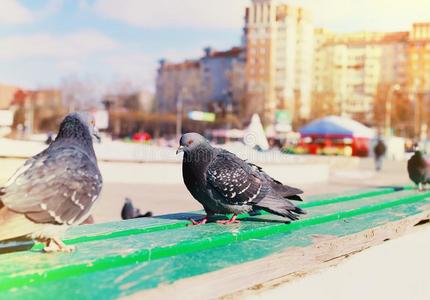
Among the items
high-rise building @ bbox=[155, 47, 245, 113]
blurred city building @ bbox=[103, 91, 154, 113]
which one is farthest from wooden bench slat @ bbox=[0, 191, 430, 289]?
high-rise building @ bbox=[155, 47, 245, 113]

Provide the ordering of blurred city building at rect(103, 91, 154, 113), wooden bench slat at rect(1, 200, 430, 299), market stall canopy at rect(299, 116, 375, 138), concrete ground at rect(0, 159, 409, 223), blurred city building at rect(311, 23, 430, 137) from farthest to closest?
blurred city building at rect(103, 91, 154, 113), blurred city building at rect(311, 23, 430, 137), market stall canopy at rect(299, 116, 375, 138), concrete ground at rect(0, 159, 409, 223), wooden bench slat at rect(1, 200, 430, 299)

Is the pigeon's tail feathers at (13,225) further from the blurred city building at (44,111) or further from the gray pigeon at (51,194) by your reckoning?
the blurred city building at (44,111)

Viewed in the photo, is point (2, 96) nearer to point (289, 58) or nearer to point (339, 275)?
point (339, 275)

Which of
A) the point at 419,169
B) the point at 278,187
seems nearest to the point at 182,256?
the point at 278,187

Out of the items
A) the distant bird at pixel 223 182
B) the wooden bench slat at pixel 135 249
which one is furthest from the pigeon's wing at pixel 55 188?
the distant bird at pixel 223 182

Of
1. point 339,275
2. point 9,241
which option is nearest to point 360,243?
point 339,275

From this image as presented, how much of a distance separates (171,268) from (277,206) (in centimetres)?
108

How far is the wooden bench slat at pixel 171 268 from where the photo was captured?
197 centimetres

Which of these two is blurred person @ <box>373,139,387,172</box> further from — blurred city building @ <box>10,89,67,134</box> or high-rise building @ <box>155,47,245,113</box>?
high-rise building @ <box>155,47,245,113</box>

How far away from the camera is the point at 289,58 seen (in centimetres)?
7988

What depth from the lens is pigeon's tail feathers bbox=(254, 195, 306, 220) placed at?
3217mm

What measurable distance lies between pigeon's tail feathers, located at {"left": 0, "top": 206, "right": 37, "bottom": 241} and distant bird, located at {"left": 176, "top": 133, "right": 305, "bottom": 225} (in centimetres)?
117

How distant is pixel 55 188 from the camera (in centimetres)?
217

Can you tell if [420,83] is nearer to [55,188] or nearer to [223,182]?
[223,182]
